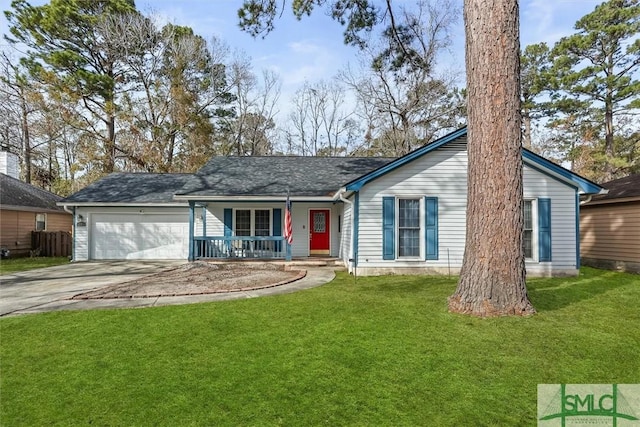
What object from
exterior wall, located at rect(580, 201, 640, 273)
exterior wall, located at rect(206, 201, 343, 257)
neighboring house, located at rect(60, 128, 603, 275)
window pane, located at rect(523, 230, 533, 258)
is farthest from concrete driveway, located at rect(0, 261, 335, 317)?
exterior wall, located at rect(580, 201, 640, 273)

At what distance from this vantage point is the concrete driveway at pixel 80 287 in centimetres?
659

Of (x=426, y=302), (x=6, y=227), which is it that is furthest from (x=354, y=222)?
(x=6, y=227)

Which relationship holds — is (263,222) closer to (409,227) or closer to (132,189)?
(409,227)

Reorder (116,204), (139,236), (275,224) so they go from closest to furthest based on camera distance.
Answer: (275,224), (116,204), (139,236)

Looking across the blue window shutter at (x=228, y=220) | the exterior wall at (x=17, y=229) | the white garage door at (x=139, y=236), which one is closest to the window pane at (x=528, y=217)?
the blue window shutter at (x=228, y=220)

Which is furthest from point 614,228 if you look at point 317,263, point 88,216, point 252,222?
point 88,216

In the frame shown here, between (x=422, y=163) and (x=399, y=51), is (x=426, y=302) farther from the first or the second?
(x=399, y=51)

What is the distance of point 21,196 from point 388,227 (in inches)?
668

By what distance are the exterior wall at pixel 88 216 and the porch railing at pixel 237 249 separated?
2.44 m

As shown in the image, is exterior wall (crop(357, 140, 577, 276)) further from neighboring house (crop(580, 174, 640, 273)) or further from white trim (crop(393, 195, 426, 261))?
neighboring house (crop(580, 174, 640, 273))

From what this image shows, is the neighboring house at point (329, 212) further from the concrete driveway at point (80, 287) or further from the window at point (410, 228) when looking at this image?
the concrete driveway at point (80, 287)

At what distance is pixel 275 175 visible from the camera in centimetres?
1441

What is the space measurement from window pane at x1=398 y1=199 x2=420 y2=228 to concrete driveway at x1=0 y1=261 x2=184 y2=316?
6949 millimetres

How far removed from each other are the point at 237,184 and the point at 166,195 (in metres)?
3.80
